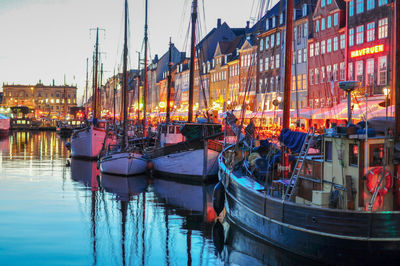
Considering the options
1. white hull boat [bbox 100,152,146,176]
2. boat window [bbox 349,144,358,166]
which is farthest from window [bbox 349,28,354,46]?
boat window [bbox 349,144,358,166]

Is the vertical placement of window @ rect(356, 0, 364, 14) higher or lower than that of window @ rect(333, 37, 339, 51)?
higher

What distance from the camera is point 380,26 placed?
48.0 m

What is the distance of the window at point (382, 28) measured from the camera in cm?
4715

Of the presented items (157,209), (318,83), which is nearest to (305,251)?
(157,209)

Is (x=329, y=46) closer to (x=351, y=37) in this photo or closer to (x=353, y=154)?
(x=351, y=37)

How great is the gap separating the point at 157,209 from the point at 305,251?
11.0m

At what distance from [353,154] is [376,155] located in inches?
25.2

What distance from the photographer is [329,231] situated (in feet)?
50.9

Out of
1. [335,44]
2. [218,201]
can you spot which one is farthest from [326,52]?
[218,201]

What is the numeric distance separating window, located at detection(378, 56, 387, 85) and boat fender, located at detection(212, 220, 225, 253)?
2937 cm

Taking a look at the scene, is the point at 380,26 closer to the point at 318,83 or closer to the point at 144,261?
the point at 318,83

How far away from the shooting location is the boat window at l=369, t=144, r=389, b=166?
15680 mm

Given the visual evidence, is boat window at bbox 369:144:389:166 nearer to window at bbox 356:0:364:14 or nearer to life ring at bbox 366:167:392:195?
life ring at bbox 366:167:392:195

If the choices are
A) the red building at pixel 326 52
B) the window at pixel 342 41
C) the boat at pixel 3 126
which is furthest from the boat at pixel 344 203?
the boat at pixel 3 126
